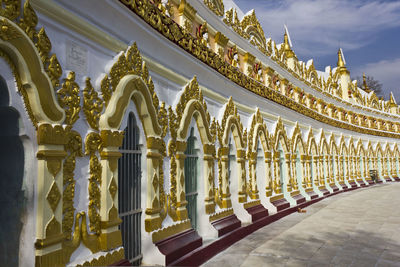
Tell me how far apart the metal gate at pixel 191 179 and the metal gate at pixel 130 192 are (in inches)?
67.2

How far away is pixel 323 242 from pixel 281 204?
3563 millimetres

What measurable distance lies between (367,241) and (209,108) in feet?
14.6

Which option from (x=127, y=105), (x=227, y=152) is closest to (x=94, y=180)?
(x=127, y=105)

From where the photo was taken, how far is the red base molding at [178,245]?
4719 millimetres

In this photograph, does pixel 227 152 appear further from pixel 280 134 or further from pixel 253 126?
pixel 280 134

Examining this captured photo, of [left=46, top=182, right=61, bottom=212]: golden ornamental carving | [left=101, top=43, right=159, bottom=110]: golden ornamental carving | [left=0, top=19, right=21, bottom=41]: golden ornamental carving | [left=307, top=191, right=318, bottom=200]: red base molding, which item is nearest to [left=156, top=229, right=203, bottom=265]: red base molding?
[left=46, top=182, right=61, bottom=212]: golden ornamental carving

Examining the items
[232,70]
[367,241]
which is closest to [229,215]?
[367,241]

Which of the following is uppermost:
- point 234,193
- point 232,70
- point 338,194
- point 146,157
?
point 232,70

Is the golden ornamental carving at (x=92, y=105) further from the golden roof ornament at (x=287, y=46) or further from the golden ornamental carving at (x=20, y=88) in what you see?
the golden roof ornament at (x=287, y=46)

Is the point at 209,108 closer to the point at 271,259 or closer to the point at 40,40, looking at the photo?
the point at 271,259

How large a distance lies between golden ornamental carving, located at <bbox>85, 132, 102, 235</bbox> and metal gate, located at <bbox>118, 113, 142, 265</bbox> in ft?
1.93

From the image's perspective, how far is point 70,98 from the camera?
3426mm

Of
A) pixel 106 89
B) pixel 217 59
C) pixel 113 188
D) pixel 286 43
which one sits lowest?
pixel 113 188

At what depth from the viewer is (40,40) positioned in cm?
309
